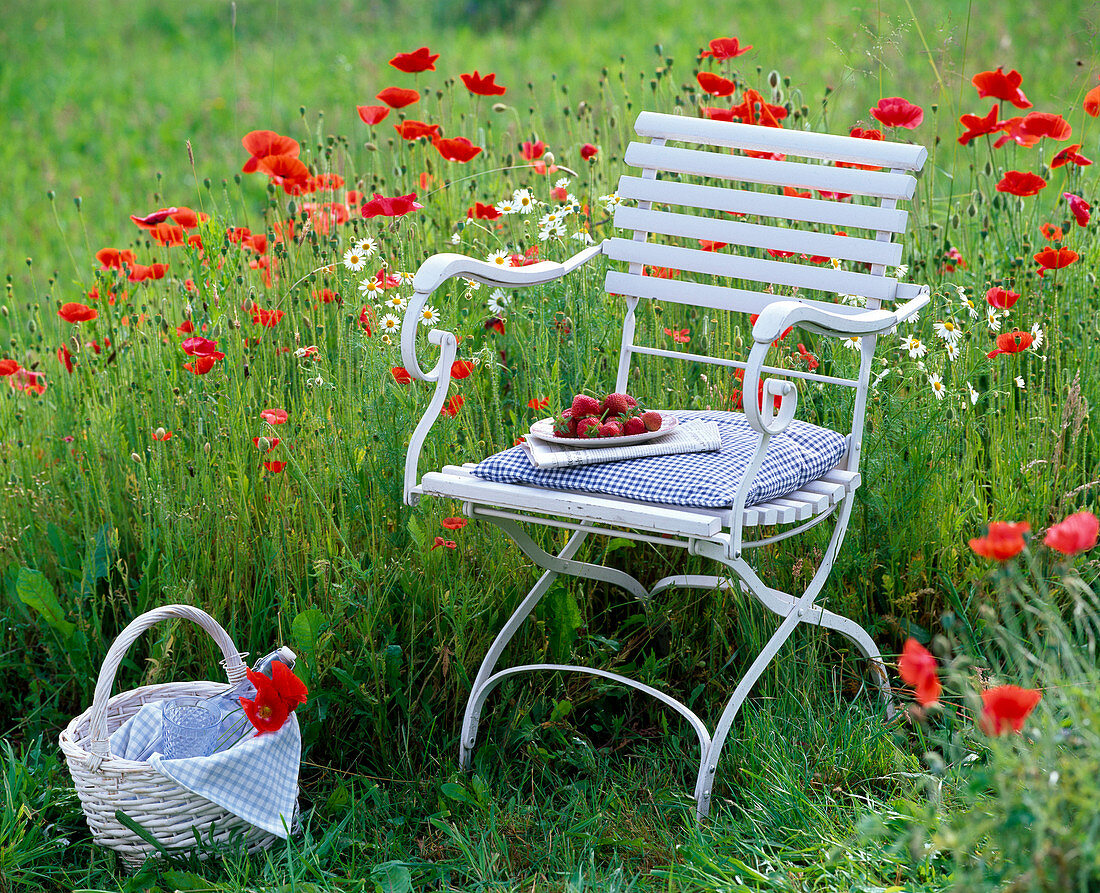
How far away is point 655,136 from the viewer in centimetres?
227

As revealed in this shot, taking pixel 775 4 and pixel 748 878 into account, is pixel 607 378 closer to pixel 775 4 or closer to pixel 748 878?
pixel 748 878

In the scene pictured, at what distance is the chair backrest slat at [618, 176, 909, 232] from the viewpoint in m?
2.07

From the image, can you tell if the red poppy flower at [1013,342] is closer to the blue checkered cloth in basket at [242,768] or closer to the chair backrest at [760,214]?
the chair backrest at [760,214]

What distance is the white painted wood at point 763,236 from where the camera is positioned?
6.82 feet

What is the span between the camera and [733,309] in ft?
7.22

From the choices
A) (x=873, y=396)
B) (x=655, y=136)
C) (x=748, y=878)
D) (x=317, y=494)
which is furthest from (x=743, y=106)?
(x=748, y=878)

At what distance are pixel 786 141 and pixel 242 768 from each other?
4.83 ft

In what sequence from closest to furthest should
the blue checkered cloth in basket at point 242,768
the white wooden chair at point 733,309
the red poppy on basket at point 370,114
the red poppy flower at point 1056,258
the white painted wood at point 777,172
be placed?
the white wooden chair at point 733,309, the blue checkered cloth in basket at point 242,768, the white painted wood at point 777,172, the red poppy flower at point 1056,258, the red poppy on basket at point 370,114

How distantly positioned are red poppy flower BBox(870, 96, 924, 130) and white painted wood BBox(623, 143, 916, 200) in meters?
0.20

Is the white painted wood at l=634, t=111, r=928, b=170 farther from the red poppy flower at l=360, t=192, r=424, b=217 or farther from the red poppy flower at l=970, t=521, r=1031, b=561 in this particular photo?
the red poppy flower at l=970, t=521, r=1031, b=561

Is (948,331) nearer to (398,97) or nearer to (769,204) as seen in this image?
(769,204)

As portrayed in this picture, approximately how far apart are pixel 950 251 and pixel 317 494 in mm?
1488

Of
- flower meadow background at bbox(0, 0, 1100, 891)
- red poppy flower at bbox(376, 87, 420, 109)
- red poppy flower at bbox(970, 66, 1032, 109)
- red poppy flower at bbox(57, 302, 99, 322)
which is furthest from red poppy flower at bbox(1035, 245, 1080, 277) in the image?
red poppy flower at bbox(57, 302, 99, 322)

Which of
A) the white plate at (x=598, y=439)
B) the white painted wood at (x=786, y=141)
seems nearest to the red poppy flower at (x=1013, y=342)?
the white painted wood at (x=786, y=141)
